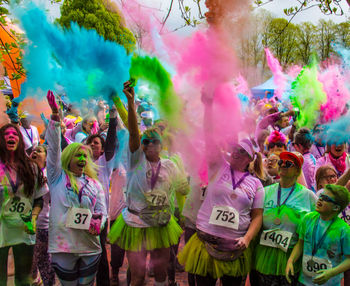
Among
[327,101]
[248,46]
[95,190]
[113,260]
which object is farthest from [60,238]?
[327,101]

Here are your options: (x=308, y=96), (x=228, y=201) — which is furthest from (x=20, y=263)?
(x=308, y=96)

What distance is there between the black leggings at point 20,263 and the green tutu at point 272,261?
209 cm

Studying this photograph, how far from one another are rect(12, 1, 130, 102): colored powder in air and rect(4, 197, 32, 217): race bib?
1096 mm

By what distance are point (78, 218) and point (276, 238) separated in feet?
5.53

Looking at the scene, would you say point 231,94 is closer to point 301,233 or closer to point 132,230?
point 301,233

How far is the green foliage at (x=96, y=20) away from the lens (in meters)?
3.07

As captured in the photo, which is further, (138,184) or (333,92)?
(333,92)

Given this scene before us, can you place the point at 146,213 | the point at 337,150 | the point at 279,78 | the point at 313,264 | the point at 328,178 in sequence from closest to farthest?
the point at 313,264
the point at 146,213
the point at 328,178
the point at 337,150
the point at 279,78

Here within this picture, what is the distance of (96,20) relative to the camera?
125 inches

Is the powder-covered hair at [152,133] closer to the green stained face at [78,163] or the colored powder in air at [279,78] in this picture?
the green stained face at [78,163]

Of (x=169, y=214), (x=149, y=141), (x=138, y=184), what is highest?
(x=149, y=141)

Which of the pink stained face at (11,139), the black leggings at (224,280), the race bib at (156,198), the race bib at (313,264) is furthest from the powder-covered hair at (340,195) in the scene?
the pink stained face at (11,139)

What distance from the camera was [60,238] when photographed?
312 centimetres

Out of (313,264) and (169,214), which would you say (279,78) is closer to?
(169,214)
